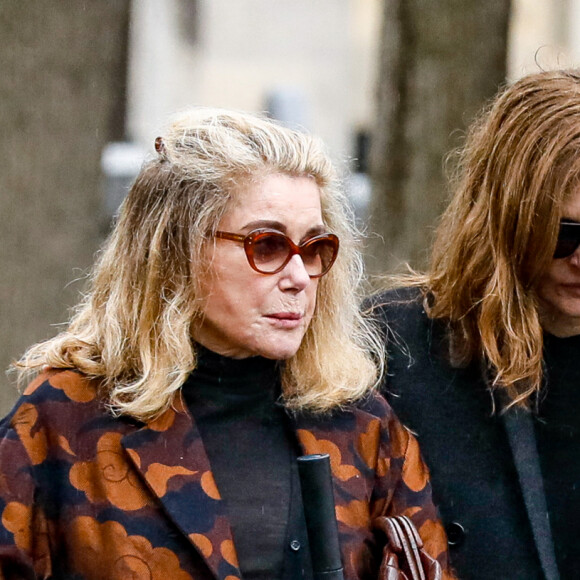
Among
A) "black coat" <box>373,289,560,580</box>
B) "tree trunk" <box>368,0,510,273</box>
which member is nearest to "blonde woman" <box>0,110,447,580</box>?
"black coat" <box>373,289,560,580</box>

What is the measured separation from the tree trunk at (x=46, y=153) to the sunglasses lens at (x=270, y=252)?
269 centimetres

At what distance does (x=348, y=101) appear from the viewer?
3055 centimetres

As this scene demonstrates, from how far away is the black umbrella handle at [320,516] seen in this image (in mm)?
3213

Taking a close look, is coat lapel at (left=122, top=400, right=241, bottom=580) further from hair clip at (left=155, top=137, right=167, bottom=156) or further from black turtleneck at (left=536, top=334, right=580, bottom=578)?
black turtleneck at (left=536, top=334, right=580, bottom=578)

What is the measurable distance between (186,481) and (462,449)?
92 centimetres

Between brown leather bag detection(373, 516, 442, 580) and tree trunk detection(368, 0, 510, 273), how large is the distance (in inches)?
118

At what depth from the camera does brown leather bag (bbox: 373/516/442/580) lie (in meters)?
3.47

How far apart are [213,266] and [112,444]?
52 centimetres

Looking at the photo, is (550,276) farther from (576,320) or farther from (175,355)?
(175,355)

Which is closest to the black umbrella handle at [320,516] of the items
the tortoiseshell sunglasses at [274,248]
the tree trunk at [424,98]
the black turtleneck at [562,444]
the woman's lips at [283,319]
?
the woman's lips at [283,319]

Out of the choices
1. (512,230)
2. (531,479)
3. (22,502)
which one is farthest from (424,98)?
(22,502)

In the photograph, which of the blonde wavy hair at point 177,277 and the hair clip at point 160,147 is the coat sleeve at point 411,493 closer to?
the blonde wavy hair at point 177,277

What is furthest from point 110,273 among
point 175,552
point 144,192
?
point 175,552

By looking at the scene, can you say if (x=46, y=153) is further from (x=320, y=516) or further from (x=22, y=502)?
(x=320, y=516)
